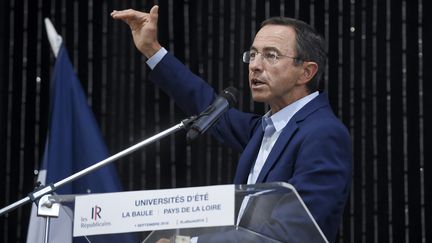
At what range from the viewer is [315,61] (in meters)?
2.71

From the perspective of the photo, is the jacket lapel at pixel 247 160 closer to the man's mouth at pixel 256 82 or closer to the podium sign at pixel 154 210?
the man's mouth at pixel 256 82

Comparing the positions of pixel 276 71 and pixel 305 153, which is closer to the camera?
pixel 305 153

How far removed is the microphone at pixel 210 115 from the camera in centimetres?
227

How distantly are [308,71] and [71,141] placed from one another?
1.52 m

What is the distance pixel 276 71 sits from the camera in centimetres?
263

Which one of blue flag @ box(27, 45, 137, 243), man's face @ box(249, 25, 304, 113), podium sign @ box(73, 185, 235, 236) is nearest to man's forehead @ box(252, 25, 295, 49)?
man's face @ box(249, 25, 304, 113)

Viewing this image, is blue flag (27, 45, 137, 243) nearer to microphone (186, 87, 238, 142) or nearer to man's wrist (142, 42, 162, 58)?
man's wrist (142, 42, 162, 58)

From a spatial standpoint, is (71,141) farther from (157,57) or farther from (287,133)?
(287,133)

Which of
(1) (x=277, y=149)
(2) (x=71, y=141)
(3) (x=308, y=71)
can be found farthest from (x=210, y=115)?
(2) (x=71, y=141)

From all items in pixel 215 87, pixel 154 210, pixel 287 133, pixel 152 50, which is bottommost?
pixel 154 210

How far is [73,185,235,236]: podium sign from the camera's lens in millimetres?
1968

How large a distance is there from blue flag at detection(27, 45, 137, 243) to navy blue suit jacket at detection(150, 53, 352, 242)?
1056 mm
